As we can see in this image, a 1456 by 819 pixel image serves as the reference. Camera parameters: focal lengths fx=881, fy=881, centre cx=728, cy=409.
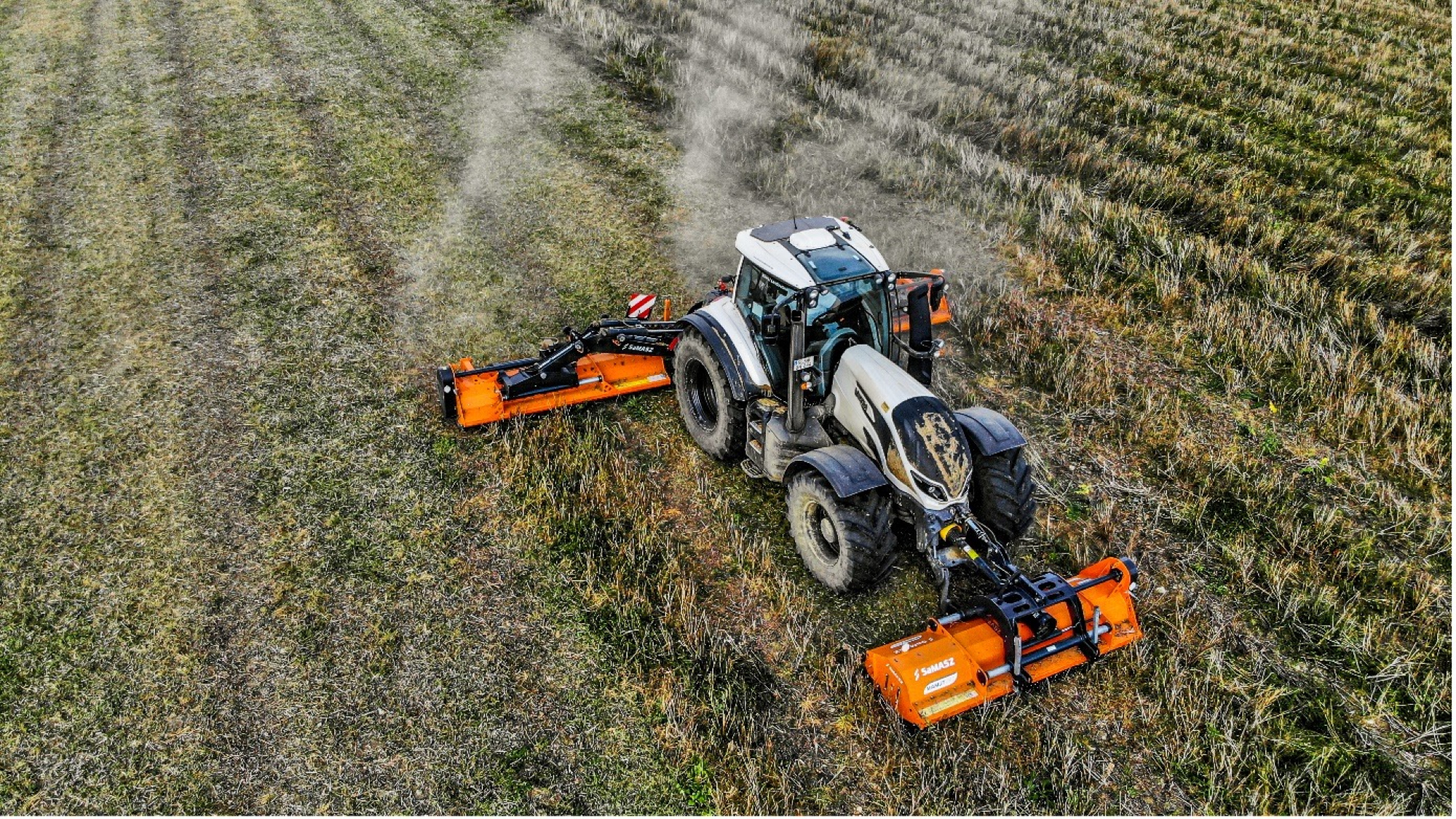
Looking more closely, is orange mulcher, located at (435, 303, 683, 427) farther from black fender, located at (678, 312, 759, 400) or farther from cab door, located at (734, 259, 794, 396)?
cab door, located at (734, 259, 794, 396)

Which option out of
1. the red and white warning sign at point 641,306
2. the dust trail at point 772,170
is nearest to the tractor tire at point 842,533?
the red and white warning sign at point 641,306

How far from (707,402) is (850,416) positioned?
6.15 ft

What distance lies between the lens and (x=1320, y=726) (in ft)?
18.2

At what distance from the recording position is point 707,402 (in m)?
7.92

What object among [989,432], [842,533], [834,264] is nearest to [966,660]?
[842,533]

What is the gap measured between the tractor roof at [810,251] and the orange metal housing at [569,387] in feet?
6.20

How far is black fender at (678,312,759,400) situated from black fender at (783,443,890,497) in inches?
33.8

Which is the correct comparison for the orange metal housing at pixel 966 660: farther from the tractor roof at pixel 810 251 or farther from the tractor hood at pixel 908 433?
the tractor roof at pixel 810 251

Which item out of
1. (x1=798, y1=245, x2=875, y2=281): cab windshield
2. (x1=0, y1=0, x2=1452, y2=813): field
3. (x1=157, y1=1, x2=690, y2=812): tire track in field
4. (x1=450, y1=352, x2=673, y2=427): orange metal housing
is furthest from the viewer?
(x1=450, y1=352, x2=673, y2=427): orange metal housing

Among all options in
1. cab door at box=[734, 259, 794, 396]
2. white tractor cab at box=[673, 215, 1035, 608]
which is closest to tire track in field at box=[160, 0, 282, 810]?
white tractor cab at box=[673, 215, 1035, 608]

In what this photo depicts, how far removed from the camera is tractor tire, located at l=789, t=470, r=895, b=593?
229 inches

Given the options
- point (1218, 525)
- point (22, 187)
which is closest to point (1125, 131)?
point (1218, 525)

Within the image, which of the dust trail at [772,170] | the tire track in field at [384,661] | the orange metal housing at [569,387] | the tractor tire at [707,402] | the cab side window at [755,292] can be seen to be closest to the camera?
the tire track in field at [384,661]

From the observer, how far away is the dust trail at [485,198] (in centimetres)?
964
